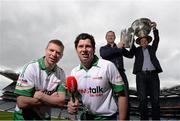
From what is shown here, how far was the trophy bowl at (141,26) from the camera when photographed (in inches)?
344

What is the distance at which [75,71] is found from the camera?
5.03 meters

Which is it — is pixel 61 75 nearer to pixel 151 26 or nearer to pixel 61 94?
pixel 61 94

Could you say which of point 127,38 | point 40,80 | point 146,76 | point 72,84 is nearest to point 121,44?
point 127,38

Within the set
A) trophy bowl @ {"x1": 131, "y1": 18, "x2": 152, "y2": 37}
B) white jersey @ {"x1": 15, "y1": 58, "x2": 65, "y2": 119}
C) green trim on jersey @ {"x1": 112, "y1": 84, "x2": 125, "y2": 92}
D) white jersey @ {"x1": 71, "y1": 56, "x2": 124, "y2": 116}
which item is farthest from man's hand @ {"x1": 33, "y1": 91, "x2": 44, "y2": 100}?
trophy bowl @ {"x1": 131, "y1": 18, "x2": 152, "y2": 37}

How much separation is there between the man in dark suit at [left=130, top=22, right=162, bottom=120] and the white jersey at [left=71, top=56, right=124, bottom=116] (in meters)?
2.96

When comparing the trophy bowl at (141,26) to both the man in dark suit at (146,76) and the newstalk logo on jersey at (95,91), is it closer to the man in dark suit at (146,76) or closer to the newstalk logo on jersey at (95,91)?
the man in dark suit at (146,76)

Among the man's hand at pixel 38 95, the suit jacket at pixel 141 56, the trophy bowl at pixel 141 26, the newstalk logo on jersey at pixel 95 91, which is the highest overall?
the trophy bowl at pixel 141 26

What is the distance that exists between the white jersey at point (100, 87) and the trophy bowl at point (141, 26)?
399cm

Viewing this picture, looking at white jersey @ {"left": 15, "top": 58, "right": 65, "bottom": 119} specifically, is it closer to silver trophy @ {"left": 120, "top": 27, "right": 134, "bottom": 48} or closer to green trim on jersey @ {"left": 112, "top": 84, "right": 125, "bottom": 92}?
green trim on jersey @ {"left": 112, "top": 84, "right": 125, "bottom": 92}

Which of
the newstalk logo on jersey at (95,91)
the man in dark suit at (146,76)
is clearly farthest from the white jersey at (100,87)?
the man in dark suit at (146,76)

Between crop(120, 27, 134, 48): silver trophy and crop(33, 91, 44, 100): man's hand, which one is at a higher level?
crop(120, 27, 134, 48): silver trophy

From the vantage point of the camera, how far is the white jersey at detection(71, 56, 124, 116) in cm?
477

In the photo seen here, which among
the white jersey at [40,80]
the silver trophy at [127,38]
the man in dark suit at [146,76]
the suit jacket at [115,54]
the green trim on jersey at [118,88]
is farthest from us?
the silver trophy at [127,38]

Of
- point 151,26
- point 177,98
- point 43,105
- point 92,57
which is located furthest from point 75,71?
point 177,98
